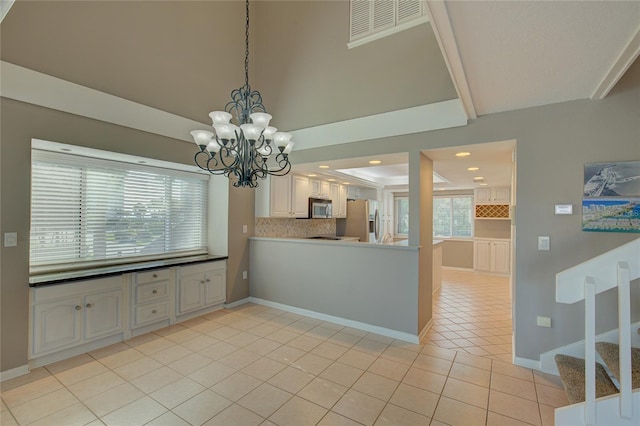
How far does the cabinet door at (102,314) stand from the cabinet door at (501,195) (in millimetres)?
7786

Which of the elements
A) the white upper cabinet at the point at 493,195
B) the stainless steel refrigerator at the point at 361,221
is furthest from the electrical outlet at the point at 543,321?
the white upper cabinet at the point at 493,195

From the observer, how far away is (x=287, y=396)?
2.26 meters

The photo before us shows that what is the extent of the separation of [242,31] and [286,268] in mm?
3616

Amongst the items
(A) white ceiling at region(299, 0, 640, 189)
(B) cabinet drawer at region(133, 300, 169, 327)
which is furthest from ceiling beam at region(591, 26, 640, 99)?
(B) cabinet drawer at region(133, 300, 169, 327)

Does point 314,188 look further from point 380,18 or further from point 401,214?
point 401,214

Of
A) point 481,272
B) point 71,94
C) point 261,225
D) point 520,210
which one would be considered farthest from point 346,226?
point 71,94

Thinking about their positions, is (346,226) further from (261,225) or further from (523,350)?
(523,350)

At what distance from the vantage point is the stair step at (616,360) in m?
1.74

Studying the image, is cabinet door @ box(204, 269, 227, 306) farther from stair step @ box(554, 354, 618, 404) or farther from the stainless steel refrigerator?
stair step @ box(554, 354, 618, 404)

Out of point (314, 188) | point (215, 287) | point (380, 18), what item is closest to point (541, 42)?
point (380, 18)

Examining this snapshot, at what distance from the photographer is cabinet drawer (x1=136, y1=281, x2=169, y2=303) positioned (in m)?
3.39

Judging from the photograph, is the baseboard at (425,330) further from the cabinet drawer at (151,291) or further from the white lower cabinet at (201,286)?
the cabinet drawer at (151,291)

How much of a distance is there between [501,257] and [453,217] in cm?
161

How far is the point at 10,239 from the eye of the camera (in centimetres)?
248
